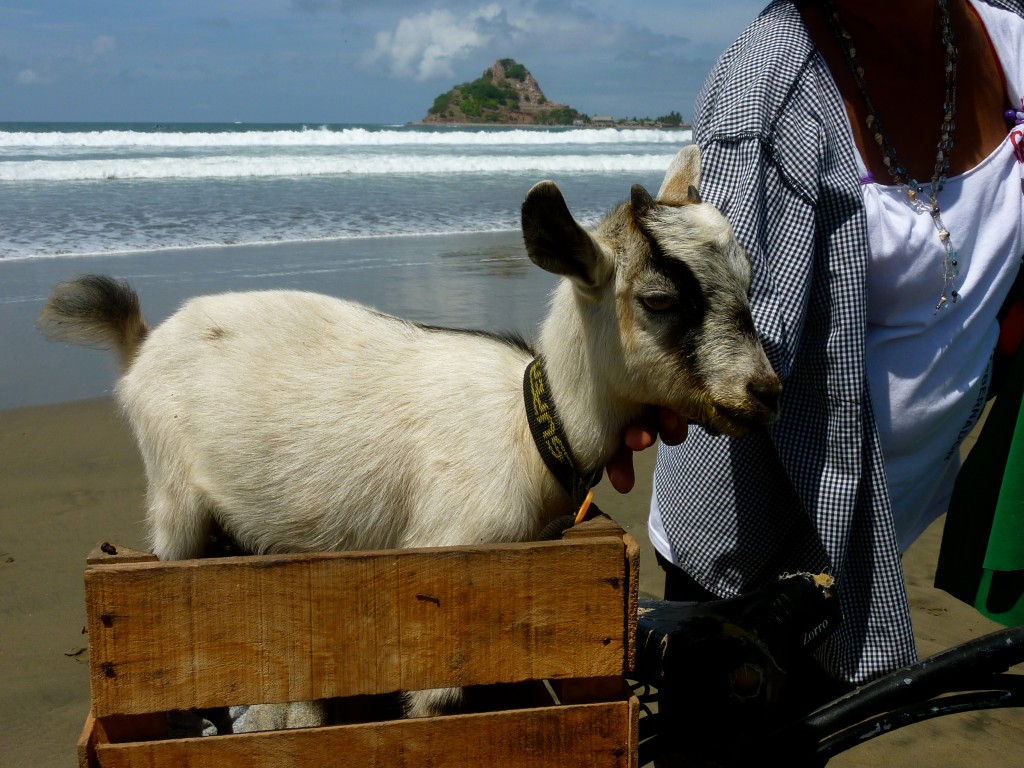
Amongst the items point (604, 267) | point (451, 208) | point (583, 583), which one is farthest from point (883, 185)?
point (451, 208)

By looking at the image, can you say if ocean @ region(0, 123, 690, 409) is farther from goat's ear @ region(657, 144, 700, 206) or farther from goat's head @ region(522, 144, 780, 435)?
goat's head @ region(522, 144, 780, 435)

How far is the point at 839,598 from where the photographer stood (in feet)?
7.13

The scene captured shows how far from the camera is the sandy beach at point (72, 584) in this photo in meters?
3.65

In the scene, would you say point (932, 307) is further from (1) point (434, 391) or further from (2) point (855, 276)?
(1) point (434, 391)

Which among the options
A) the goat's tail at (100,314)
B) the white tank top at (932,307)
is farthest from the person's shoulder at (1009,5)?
the goat's tail at (100,314)

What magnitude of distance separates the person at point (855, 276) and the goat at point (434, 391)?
0.11m

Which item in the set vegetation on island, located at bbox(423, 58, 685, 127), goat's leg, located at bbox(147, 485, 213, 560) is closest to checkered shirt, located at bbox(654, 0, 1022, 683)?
goat's leg, located at bbox(147, 485, 213, 560)

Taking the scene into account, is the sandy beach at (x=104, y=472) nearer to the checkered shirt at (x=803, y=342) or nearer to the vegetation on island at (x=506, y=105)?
the checkered shirt at (x=803, y=342)

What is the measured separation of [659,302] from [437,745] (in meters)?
1.00

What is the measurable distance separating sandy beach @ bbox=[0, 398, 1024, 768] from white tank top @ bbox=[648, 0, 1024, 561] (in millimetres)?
1878

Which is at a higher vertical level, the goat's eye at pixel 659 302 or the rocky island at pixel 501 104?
the rocky island at pixel 501 104

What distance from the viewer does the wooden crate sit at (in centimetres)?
157

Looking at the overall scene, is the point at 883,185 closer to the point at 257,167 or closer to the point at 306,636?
the point at 306,636

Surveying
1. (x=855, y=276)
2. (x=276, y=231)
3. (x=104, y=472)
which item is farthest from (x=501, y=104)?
(x=855, y=276)
